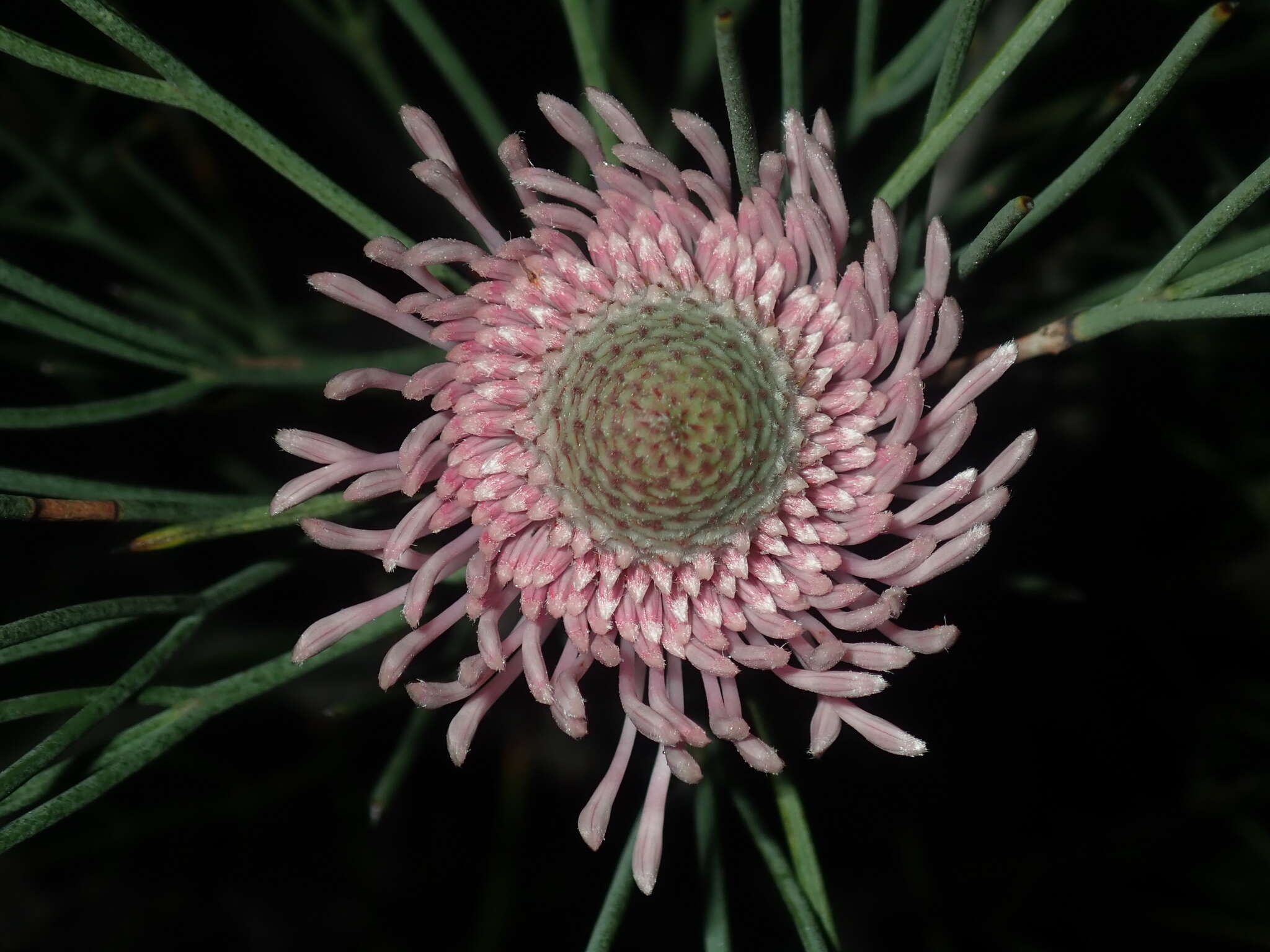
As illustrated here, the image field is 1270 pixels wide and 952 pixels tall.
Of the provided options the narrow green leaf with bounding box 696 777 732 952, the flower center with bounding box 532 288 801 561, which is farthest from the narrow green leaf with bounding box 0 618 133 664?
the narrow green leaf with bounding box 696 777 732 952

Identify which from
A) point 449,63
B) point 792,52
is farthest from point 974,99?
point 449,63

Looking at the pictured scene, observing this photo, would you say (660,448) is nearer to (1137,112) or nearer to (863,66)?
(1137,112)

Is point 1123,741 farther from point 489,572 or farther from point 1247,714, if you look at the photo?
point 489,572

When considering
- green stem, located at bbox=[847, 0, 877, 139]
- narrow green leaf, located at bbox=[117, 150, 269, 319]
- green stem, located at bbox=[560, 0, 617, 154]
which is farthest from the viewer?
narrow green leaf, located at bbox=[117, 150, 269, 319]

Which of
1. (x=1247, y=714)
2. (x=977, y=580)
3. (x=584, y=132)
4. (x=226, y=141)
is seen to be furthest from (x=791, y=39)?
(x=1247, y=714)

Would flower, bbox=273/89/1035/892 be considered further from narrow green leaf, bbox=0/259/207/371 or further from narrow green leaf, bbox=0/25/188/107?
narrow green leaf, bbox=0/259/207/371
